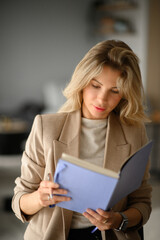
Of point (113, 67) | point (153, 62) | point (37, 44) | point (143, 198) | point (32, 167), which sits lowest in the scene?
point (143, 198)

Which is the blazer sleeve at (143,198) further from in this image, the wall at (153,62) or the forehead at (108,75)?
the wall at (153,62)

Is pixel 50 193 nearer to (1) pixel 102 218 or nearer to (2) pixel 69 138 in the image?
(1) pixel 102 218

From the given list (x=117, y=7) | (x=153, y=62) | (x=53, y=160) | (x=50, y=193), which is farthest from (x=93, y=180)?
(x=117, y=7)

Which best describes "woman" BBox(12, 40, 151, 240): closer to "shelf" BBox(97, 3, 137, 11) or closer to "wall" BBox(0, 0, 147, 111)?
"shelf" BBox(97, 3, 137, 11)

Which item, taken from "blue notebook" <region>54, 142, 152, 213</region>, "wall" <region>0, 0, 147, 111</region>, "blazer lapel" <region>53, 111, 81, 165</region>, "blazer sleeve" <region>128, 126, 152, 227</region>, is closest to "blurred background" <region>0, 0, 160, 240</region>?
"wall" <region>0, 0, 147, 111</region>

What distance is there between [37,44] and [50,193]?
5.51 m

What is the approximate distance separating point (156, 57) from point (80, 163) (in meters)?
A: 4.50

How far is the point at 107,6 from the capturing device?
5.70 meters

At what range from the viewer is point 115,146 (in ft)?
4.14

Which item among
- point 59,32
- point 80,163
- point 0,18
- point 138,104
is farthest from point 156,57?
point 80,163

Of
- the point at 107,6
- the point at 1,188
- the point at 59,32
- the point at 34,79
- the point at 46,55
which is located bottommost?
the point at 1,188

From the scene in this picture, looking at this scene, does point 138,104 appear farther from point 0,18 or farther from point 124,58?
point 0,18

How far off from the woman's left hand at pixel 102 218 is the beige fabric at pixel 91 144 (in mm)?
152

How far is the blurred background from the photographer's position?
16.8 feet
